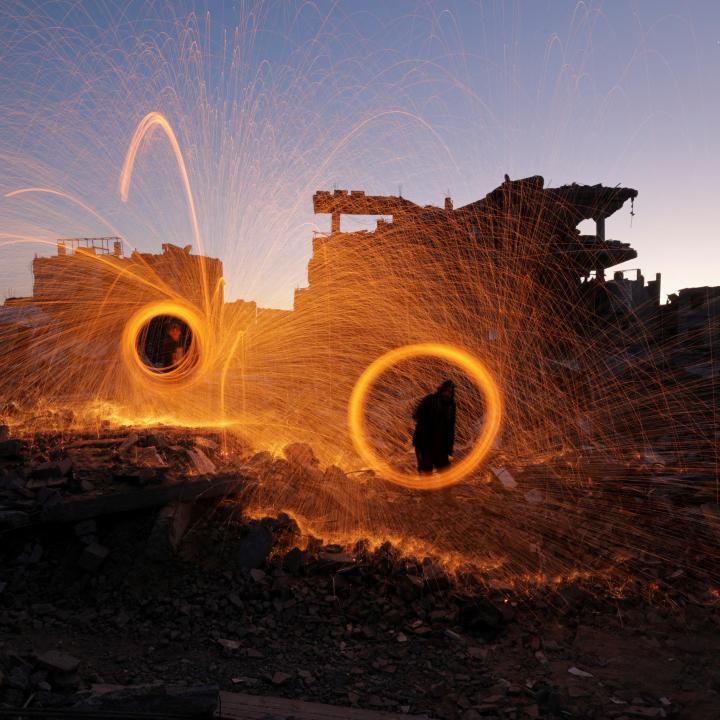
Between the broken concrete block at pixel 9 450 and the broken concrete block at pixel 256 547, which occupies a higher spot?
the broken concrete block at pixel 9 450

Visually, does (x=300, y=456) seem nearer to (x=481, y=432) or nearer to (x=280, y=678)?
(x=280, y=678)

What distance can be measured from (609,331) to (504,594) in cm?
1477

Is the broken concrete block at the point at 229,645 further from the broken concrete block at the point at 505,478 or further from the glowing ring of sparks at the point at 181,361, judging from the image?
the glowing ring of sparks at the point at 181,361

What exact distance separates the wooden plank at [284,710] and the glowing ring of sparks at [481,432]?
149 inches

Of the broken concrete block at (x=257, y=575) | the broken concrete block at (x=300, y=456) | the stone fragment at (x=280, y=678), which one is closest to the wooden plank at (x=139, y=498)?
the broken concrete block at (x=257, y=575)

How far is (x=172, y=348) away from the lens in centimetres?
1426

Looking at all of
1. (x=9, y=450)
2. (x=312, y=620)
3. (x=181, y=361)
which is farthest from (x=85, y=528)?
(x=181, y=361)

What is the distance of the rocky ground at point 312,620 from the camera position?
3.96 metres

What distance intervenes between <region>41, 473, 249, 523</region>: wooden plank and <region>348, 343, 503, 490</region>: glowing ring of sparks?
8.07 ft

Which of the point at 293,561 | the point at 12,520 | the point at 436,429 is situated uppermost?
the point at 436,429

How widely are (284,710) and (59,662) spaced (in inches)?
53.6

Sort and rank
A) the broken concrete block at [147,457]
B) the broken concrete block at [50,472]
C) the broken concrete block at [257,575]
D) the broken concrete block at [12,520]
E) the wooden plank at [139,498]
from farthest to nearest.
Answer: the broken concrete block at [147,457] → the broken concrete block at [50,472] → the wooden plank at [139,498] → the broken concrete block at [12,520] → the broken concrete block at [257,575]

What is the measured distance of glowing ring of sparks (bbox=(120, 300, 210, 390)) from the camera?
13516mm

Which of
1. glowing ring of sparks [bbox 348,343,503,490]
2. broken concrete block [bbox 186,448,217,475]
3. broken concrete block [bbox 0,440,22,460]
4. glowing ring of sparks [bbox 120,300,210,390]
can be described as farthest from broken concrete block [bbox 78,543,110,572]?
glowing ring of sparks [bbox 120,300,210,390]
